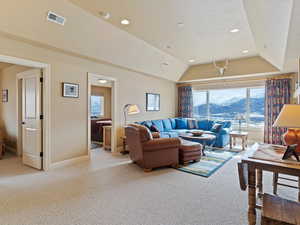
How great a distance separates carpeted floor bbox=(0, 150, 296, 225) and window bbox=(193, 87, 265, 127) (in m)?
3.84

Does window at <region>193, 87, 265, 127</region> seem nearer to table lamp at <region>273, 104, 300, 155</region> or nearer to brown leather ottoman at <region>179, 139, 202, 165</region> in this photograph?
brown leather ottoman at <region>179, 139, 202, 165</region>

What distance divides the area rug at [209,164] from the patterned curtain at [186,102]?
2920mm

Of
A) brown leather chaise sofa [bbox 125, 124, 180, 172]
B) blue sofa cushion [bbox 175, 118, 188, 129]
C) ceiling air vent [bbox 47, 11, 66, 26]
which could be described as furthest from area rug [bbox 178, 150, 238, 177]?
ceiling air vent [bbox 47, 11, 66, 26]

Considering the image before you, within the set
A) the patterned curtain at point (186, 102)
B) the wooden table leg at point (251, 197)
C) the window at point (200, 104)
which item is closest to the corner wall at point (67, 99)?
the patterned curtain at point (186, 102)

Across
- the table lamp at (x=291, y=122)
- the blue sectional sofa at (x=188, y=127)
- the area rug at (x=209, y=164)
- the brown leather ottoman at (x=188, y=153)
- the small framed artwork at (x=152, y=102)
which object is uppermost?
the small framed artwork at (x=152, y=102)

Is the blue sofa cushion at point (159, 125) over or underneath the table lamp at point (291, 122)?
underneath

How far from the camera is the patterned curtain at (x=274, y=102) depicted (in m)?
5.67

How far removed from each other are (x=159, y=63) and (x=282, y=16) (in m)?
3.77

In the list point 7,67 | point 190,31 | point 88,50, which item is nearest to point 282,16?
point 190,31

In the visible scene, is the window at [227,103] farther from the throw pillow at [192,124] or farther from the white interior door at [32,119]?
the white interior door at [32,119]

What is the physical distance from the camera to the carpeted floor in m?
2.03

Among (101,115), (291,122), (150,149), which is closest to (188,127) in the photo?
(150,149)

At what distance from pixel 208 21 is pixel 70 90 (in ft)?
10.8

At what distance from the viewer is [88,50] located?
3895 millimetres
